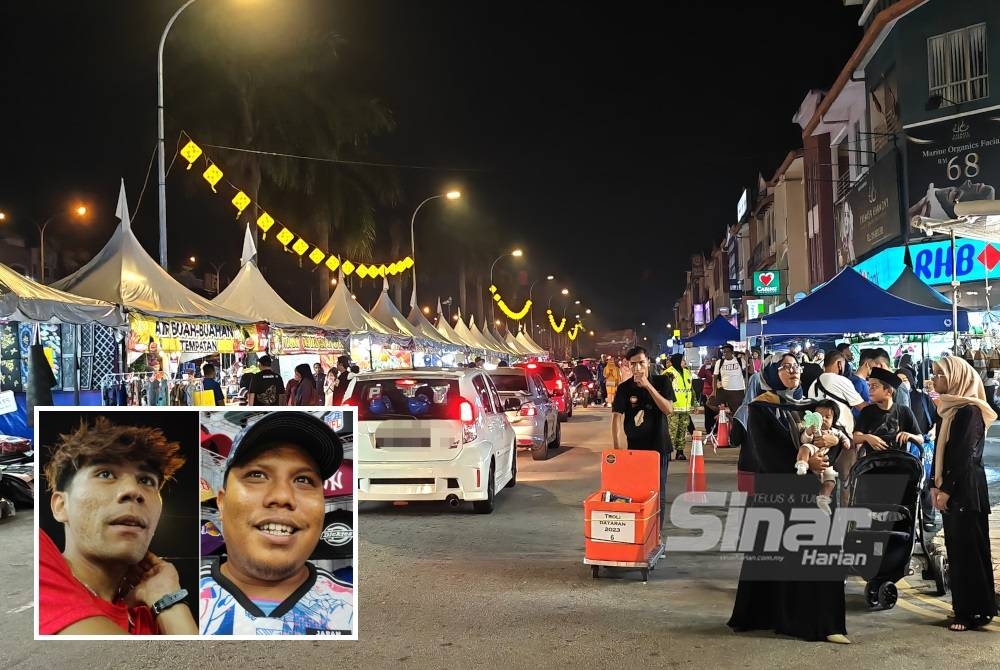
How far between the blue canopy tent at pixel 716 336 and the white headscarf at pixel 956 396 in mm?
19491

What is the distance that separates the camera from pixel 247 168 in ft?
107

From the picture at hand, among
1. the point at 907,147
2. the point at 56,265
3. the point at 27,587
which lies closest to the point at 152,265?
the point at 27,587

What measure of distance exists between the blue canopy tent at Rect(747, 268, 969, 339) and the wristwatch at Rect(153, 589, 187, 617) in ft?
37.7

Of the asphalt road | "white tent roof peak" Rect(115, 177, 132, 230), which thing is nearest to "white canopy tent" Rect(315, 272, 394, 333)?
"white tent roof peak" Rect(115, 177, 132, 230)

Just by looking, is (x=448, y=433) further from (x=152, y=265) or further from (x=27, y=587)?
(x=152, y=265)

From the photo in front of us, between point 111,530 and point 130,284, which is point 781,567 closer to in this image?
point 111,530

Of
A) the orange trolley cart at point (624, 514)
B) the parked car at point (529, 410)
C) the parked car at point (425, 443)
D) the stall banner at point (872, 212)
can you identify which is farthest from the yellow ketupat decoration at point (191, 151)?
the orange trolley cart at point (624, 514)

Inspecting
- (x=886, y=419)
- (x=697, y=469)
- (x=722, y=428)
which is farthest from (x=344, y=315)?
(x=886, y=419)

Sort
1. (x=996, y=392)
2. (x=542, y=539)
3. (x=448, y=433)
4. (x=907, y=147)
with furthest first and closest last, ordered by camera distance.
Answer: (x=907, y=147) < (x=996, y=392) < (x=448, y=433) < (x=542, y=539)

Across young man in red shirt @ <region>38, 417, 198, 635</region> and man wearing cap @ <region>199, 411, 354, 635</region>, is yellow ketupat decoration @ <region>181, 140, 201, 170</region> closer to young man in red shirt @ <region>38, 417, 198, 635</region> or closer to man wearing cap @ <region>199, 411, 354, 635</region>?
young man in red shirt @ <region>38, 417, 198, 635</region>

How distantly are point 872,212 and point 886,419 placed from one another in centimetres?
1875

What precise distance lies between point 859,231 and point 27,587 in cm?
2323

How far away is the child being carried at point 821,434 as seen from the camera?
6.47 metres

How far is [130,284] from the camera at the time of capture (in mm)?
17797
